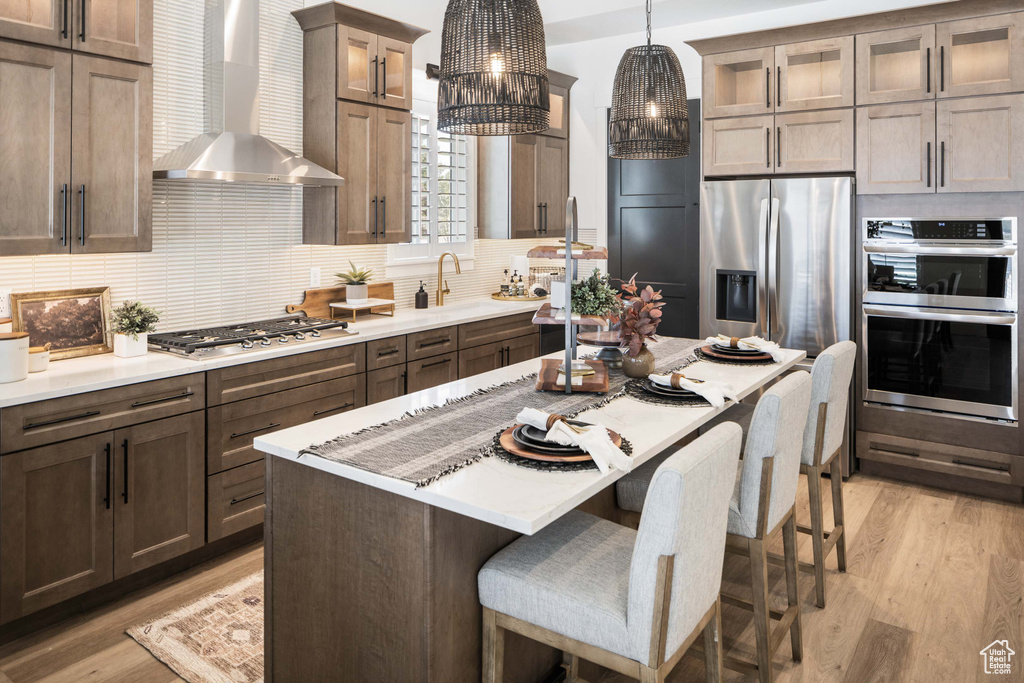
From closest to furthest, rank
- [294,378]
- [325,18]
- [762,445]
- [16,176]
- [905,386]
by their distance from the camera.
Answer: [762,445] → [16,176] → [294,378] → [325,18] → [905,386]

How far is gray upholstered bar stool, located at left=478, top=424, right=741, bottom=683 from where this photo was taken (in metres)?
1.59

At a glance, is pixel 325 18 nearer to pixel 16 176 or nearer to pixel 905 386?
pixel 16 176

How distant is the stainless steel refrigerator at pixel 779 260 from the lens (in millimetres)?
4336

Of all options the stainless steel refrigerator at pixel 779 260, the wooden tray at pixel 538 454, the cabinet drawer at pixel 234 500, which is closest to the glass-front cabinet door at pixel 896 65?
the stainless steel refrigerator at pixel 779 260

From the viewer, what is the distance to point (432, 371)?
14.3ft

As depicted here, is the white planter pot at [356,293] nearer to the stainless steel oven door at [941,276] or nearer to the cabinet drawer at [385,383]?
the cabinet drawer at [385,383]

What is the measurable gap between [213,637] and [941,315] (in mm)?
3993

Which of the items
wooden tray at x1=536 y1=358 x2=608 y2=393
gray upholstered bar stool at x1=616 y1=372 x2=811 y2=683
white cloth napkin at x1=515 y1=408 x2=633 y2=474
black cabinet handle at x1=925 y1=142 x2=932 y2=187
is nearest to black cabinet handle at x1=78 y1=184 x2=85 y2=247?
wooden tray at x1=536 y1=358 x2=608 y2=393

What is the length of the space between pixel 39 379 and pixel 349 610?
169cm

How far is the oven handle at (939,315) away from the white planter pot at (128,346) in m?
3.92

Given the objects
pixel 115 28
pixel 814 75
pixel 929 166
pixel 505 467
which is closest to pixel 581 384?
pixel 505 467

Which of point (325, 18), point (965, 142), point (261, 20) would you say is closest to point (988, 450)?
point (965, 142)

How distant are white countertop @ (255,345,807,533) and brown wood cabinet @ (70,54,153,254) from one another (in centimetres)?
141

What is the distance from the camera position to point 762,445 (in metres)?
2.20
